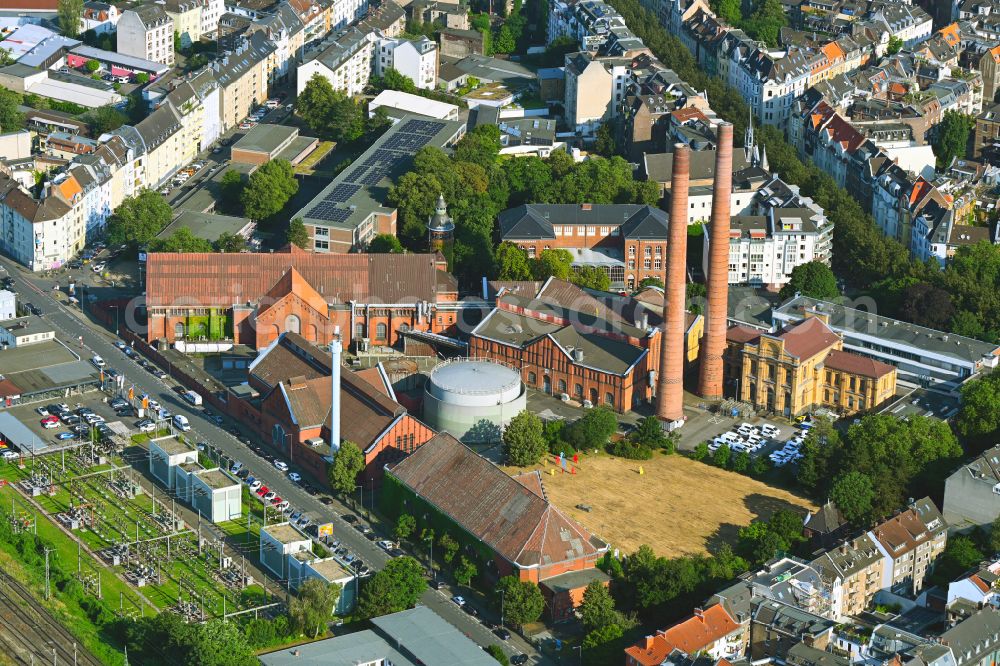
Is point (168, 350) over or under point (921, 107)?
under

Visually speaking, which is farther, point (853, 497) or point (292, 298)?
point (292, 298)

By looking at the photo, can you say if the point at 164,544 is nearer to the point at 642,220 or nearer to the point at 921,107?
the point at 642,220

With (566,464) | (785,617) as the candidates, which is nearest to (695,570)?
(785,617)

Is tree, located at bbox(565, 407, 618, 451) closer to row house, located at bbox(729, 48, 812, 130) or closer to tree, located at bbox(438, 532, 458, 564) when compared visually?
tree, located at bbox(438, 532, 458, 564)

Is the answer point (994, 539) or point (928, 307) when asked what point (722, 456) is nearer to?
point (994, 539)

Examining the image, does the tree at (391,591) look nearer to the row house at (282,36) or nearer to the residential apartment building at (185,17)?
the row house at (282,36)

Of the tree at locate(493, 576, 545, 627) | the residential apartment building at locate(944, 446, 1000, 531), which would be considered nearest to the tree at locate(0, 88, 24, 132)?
the tree at locate(493, 576, 545, 627)

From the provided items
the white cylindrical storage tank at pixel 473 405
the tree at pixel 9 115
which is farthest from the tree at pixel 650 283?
the tree at pixel 9 115

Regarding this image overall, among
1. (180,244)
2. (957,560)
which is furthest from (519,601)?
(180,244)
